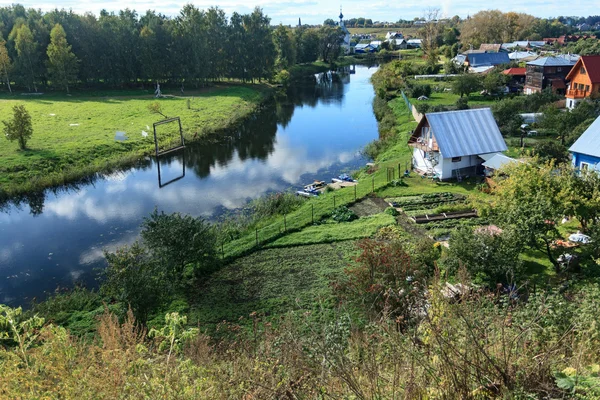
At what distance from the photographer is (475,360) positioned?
4801mm

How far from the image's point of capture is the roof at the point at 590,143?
2117 centimetres

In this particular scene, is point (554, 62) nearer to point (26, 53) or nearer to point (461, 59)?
point (461, 59)

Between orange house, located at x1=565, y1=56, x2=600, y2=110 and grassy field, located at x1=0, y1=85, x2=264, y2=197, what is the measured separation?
29539 mm

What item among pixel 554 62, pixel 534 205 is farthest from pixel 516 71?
pixel 534 205

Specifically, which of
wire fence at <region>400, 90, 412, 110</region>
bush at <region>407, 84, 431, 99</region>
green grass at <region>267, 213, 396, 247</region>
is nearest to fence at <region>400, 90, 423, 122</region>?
wire fence at <region>400, 90, 412, 110</region>

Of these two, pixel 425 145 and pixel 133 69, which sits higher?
pixel 133 69

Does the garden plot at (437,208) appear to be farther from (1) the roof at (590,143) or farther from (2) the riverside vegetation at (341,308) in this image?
(1) the roof at (590,143)

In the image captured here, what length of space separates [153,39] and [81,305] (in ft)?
161

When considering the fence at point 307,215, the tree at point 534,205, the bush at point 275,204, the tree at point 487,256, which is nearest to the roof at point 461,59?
the fence at point 307,215

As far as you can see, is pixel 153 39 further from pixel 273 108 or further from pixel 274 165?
pixel 274 165

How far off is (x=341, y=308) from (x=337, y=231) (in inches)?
361

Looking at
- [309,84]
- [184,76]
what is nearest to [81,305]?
[184,76]

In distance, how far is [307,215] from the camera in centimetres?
2180

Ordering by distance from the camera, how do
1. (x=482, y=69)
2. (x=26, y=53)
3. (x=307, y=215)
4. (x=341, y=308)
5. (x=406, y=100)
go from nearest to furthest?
(x=341, y=308) < (x=307, y=215) < (x=406, y=100) < (x=26, y=53) < (x=482, y=69)
